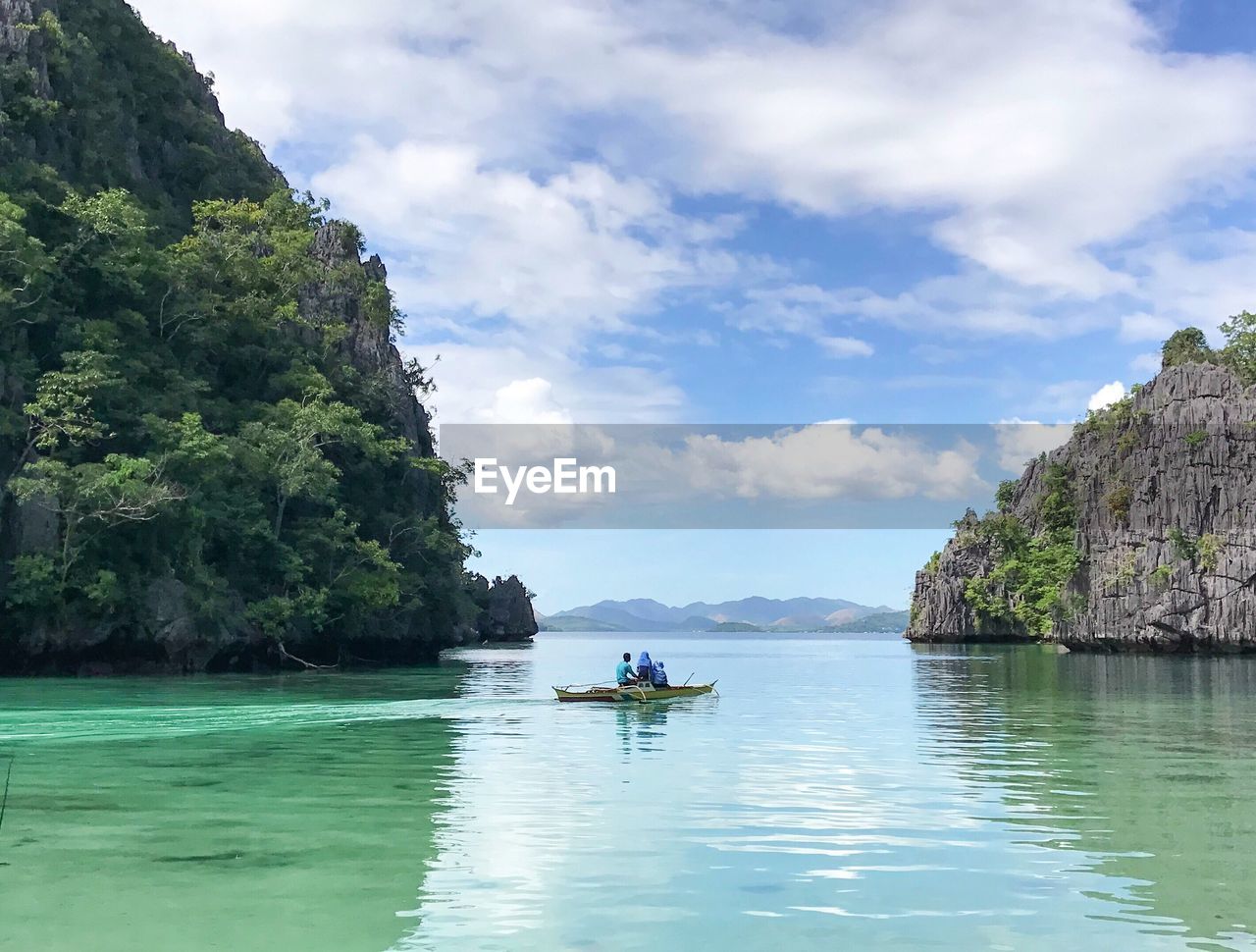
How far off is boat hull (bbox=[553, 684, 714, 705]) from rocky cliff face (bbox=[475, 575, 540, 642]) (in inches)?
4148

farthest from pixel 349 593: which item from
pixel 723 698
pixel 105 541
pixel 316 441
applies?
pixel 723 698

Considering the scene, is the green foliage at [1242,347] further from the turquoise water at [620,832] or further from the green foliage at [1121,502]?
the turquoise water at [620,832]

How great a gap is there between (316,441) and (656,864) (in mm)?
42057

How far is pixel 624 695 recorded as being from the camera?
31094 mm

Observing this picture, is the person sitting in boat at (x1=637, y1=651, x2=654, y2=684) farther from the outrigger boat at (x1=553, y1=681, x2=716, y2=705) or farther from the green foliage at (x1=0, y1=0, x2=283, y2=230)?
the green foliage at (x1=0, y1=0, x2=283, y2=230)

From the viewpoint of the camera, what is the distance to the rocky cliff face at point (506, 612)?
466 feet

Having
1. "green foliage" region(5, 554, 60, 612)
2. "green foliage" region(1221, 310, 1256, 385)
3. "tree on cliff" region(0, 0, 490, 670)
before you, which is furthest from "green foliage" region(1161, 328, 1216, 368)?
"green foliage" region(5, 554, 60, 612)

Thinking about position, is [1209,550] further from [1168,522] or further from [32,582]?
[32,582]

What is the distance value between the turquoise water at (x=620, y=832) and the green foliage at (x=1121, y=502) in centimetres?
5312

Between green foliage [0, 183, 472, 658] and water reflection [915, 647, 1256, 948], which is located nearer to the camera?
water reflection [915, 647, 1256, 948]

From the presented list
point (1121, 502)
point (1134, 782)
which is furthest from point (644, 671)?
point (1121, 502)

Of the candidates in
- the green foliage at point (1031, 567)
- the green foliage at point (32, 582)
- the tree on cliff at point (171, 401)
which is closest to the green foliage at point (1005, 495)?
the green foliage at point (1031, 567)

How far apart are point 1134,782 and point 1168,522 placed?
206 feet

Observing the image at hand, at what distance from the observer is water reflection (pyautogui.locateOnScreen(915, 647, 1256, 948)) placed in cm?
1012
